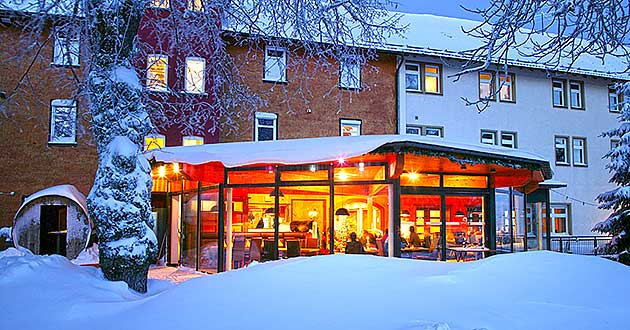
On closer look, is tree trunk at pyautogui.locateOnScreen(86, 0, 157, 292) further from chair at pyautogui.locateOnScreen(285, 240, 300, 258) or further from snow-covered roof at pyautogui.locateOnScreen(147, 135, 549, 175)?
chair at pyautogui.locateOnScreen(285, 240, 300, 258)

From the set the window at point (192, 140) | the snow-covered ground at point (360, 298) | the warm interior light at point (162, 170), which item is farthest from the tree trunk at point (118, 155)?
the window at point (192, 140)

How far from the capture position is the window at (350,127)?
19641mm

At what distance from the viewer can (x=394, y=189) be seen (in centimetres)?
1227

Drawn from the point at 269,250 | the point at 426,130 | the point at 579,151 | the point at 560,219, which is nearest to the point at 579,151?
the point at 579,151

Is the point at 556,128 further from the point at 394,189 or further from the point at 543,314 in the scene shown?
the point at 543,314

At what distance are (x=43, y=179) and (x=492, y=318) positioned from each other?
1645 cm

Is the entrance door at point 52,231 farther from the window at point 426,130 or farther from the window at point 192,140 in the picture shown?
the window at point 426,130

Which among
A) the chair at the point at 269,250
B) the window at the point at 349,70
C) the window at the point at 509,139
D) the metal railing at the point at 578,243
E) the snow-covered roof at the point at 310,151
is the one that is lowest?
the metal railing at the point at 578,243

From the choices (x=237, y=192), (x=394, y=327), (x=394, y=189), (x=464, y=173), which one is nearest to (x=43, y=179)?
(x=237, y=192)

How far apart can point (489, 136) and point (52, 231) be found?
15.4 meters

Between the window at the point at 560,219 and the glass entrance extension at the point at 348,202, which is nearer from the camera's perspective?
the glass entrance extension at the point at 348,202

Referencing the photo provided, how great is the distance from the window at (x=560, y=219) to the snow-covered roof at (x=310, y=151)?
10.3 meters

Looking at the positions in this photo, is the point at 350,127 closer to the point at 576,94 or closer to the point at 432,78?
the point at 432,78

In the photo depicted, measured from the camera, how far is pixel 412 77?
20.6m
